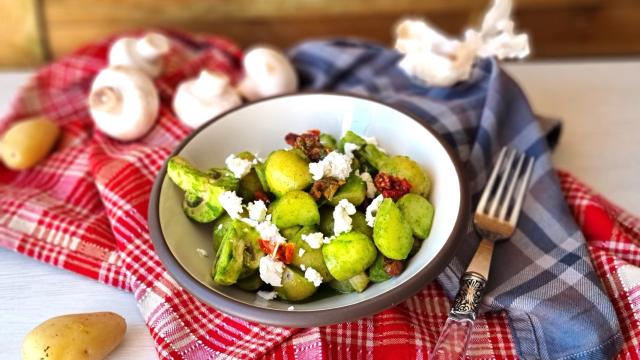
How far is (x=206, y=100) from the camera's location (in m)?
0.81

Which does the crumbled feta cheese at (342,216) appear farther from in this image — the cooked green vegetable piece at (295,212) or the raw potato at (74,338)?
the raw potato at (74,338)

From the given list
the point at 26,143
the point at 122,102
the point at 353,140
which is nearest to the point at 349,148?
the point at 353,140

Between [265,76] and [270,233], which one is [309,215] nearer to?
[270,233]

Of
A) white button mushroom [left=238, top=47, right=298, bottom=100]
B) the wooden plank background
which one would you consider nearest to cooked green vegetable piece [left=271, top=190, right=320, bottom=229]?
white button mushroom [left=238, top=47, right=298, bottom=100]

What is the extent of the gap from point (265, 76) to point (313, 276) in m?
0.36

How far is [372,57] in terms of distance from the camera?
93 centimetres

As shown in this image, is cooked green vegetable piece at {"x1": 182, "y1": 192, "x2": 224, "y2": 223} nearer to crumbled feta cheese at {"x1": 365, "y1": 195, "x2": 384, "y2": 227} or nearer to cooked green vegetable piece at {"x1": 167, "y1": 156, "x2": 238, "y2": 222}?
cooked green vegetable piece at {"x1": 167, "y1": 156, "x2": 238, "y2": 222}

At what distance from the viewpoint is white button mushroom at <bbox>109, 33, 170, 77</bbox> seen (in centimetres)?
85

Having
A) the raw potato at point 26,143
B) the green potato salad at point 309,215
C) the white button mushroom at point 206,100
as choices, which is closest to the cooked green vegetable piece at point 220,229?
the green potato salad at point 309,215

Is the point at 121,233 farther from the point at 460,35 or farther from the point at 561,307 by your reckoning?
the point at 460,35

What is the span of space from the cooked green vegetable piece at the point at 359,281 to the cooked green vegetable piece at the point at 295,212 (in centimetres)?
6

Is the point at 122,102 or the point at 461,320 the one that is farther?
the point at 122,102

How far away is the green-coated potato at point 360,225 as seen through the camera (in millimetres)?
592

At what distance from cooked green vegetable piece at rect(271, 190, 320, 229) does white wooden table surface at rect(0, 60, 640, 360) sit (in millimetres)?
185
